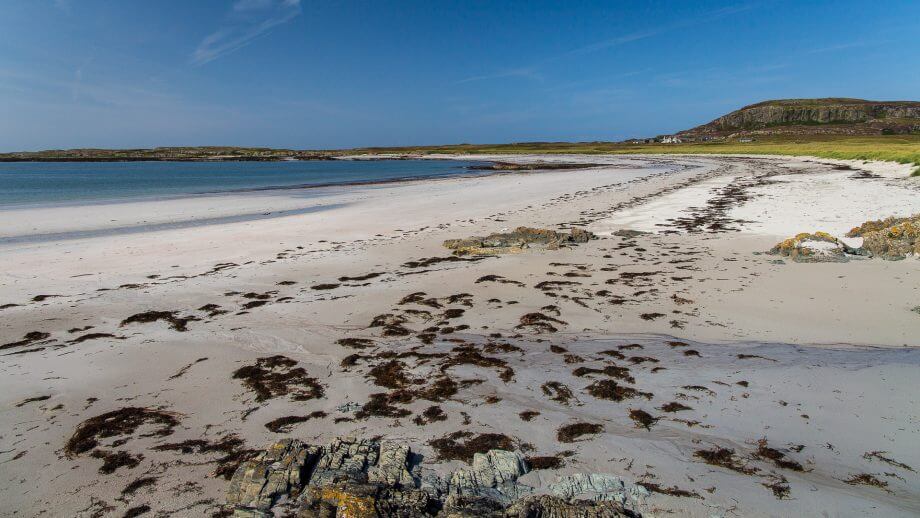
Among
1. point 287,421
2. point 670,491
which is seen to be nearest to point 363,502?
point 287,421

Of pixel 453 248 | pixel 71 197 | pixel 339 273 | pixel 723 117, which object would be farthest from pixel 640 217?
pixel 723 117

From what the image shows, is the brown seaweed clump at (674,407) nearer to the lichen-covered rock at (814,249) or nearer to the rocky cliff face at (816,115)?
the lichen-covered rock at (814,249)

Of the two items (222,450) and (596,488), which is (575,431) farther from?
(222,450)

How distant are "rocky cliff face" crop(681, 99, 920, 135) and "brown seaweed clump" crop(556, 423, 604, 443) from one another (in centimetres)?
13471

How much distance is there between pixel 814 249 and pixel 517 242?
6.03m

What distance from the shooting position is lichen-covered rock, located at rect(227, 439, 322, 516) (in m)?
2.95

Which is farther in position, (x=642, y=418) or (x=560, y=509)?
(x=642, y=418)

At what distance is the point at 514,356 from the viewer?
5.36m

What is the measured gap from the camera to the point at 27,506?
3062mm

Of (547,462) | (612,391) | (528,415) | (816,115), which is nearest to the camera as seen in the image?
(547,462)

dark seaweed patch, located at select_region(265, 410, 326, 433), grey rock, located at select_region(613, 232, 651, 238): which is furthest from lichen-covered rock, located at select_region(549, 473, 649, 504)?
grey rock, located at select_region(613, 232, 651, 238)

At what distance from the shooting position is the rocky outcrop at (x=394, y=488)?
9.11ft

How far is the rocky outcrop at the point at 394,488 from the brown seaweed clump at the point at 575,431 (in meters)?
0.52

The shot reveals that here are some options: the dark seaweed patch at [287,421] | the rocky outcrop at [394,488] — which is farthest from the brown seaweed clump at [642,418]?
the dark seaweed patch at [287,421]
